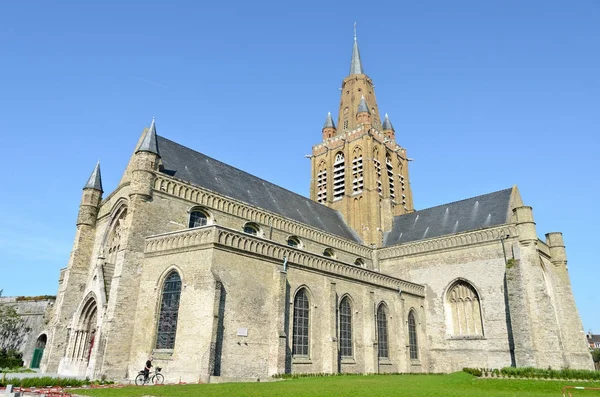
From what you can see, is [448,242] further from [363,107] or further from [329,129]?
[329,129]

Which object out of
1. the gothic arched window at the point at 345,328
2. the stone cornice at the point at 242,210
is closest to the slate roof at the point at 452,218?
the stone cornice at the point at 242,210

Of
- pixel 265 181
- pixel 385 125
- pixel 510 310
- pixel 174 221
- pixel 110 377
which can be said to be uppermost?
pixel 385 125

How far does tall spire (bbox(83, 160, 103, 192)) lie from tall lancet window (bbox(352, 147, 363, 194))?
2561 centimetres

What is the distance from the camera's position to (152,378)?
19172 millimetres

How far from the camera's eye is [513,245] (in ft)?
105

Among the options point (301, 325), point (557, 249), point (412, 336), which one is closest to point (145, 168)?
point (301, 325)

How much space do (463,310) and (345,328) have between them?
39.1 ft

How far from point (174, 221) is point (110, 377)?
9.10 m

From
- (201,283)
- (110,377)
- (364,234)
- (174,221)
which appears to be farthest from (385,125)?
(110,377)

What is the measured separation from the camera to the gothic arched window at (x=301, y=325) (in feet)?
80.5

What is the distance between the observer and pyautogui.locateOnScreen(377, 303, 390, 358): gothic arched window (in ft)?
99.4

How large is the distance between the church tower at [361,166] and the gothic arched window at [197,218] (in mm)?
19722

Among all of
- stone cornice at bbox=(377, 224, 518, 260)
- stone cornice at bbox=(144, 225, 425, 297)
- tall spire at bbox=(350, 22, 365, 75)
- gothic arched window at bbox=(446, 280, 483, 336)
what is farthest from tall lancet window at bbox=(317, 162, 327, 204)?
stone cornice at bbox=(144, 225, 425, 297)

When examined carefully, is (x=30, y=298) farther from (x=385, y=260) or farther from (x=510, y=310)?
(x=510, y=310)
